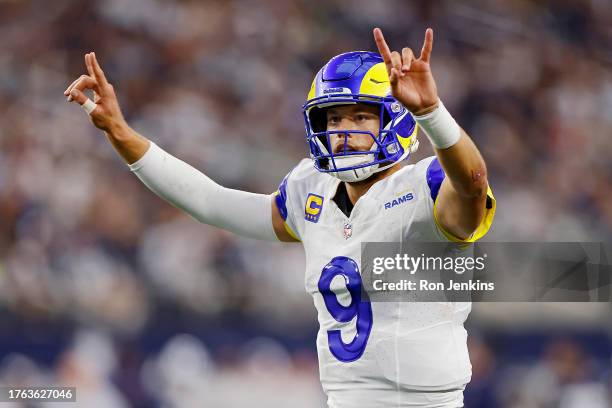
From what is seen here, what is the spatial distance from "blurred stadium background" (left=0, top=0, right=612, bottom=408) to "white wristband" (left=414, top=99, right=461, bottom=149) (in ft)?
8.95

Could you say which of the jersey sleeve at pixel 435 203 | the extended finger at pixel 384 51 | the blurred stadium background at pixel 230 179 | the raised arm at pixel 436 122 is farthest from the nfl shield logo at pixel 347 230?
the blurred stadium background at pixel 230 179

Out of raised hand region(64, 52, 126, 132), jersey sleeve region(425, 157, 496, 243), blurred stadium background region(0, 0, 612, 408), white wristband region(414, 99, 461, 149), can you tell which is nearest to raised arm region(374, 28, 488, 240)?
white wristband region(414, 99, 461, 149)

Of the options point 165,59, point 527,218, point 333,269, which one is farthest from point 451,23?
point 333,269

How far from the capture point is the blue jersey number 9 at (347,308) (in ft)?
8.14

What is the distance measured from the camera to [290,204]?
2816 millimetres

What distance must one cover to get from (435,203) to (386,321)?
1.11 feet

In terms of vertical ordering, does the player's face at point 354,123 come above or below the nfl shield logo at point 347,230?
above

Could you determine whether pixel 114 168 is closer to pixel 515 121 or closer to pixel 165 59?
pixel 165 59

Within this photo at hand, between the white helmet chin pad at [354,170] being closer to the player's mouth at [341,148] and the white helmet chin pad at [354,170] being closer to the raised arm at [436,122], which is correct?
the player's mouth at [341,148]

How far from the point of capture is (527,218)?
5430 millimetres

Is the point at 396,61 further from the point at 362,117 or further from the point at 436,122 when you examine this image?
the point at 362,117

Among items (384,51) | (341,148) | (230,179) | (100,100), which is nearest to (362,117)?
(341,148)

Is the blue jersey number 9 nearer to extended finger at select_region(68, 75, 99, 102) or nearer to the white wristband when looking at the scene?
the white wristband

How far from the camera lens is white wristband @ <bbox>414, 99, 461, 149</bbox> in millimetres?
2162
